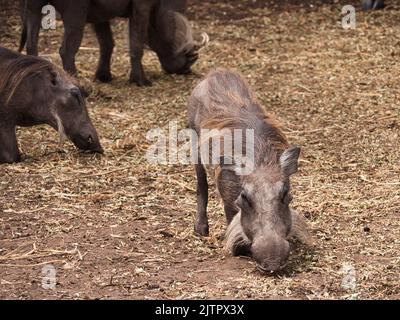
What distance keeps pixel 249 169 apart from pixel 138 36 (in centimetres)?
465

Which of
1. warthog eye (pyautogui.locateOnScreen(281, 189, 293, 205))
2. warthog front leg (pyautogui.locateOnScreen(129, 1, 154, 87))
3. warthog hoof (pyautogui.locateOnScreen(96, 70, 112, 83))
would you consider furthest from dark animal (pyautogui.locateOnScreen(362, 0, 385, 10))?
warthog eye (pyautogui.locateOnScreen(281, 189, 293, 205))

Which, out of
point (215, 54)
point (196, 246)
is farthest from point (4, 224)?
point (215, 54)

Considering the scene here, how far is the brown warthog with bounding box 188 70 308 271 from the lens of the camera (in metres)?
4.65

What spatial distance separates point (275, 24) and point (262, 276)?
7.10 m

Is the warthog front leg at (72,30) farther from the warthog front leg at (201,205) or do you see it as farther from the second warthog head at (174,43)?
the warthog front leg at (201,205)

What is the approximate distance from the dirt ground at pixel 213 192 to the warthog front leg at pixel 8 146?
89 mm

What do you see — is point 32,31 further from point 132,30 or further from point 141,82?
point 141,82

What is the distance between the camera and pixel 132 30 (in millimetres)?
9266

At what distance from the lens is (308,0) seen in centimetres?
1230

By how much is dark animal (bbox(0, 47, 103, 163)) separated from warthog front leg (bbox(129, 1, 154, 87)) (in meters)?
2.14

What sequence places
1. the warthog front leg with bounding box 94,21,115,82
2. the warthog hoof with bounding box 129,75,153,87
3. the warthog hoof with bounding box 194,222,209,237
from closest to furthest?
1. the warthog hoof with bounding box 194,222,209,237
2. the warthog hoof with bounding box 129,75,153,87
3. the warthog front leg with bounding box 94,21,115,82

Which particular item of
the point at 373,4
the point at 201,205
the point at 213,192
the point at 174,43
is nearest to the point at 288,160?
the point at 201,205

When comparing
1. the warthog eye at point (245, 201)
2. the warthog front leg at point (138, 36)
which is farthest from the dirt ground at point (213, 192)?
the warthog eye at point (245, 201)

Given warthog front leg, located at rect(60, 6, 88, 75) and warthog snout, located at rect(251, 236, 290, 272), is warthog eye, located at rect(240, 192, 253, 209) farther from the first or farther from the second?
warthog front leg, located at rect(60, 6, 88, 75)
